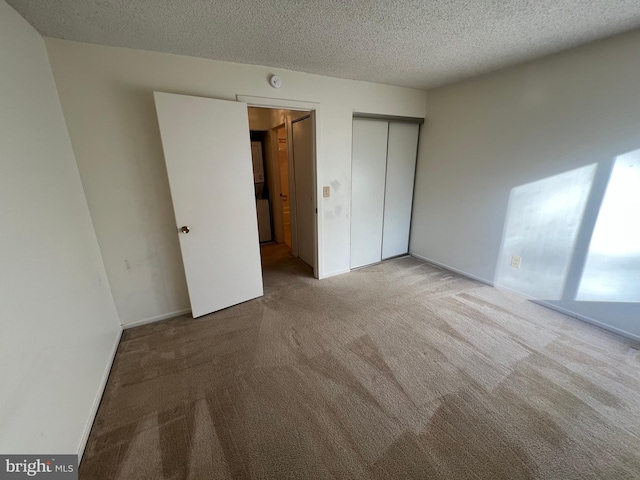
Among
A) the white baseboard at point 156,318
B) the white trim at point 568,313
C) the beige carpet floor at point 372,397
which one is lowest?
the beige carpet floor at point 372,397

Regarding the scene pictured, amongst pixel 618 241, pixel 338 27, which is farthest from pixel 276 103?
pixel 618 241

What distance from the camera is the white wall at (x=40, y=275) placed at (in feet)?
3.36

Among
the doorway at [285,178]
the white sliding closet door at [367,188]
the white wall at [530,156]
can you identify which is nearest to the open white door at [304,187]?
the doorway at [285,178]

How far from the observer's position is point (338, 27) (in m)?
1.72

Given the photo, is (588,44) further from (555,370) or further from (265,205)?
(265,205)

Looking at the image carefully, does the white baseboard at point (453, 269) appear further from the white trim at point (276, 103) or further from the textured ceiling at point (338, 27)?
the white trim at point (276, 103)

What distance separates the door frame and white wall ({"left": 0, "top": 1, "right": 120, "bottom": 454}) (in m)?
1.36

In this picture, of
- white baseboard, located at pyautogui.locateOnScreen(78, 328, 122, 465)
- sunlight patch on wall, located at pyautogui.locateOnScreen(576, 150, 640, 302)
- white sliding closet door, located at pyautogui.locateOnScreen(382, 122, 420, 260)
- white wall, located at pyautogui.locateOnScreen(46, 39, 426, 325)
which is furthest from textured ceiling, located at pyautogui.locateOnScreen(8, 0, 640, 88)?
white baseboard, located at pyautogui.locateOnScreen(78, 328, 122, 465)

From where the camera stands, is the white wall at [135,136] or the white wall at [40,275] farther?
the white wall at [135,136]

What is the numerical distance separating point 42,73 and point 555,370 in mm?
4042

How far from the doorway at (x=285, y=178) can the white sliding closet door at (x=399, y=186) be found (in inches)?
44.9

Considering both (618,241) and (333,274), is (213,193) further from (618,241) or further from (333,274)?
(618,241)

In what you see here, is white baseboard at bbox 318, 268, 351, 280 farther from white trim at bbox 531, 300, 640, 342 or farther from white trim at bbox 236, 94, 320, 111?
white trim at bbox 531, 300, 640, 342

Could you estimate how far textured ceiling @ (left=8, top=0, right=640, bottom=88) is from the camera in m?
1.47
